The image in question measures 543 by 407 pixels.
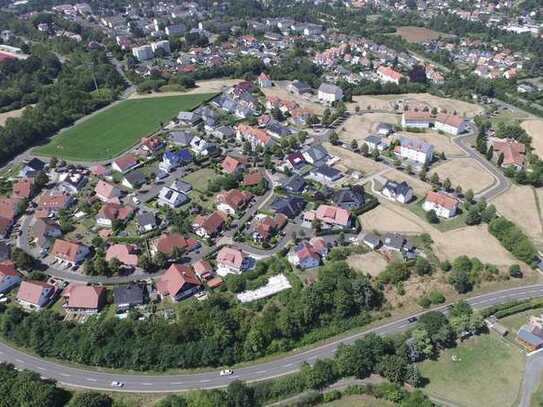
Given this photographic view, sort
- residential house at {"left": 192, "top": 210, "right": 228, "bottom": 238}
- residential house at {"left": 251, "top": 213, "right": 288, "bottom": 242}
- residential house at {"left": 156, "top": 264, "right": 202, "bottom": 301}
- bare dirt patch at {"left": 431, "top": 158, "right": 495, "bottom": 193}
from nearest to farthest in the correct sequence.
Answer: residential house at {"left": 156, "top": 264, "right": 202, "bottom": 301}
residential house at {"left": 251, "top": 213, "right": 288, "bottom": 242}
residential house at {"left": 192, "top": 210, "right": 228, "bottom": 238}
bare dirt patch at {"left": 431, "top": 158, "right": 495, "bottom": 193}

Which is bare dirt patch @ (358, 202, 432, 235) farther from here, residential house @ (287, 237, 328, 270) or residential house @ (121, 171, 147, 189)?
residential house @ (121, 171, 147, 189)

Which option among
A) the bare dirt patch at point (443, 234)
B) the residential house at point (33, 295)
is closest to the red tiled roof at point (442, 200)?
the bare dirt patch at point (443, 234)

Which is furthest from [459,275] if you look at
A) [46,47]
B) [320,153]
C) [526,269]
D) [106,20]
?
[106,20]

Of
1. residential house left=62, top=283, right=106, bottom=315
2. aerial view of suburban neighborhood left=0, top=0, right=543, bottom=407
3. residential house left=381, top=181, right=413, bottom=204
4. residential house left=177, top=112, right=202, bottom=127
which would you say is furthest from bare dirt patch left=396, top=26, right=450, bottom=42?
residential house left=62, top=283, right=106, bottom=315

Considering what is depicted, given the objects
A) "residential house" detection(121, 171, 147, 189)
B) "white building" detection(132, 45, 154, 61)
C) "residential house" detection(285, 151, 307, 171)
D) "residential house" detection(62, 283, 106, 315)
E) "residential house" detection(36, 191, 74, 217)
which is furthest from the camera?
"white building" detection(132, 45, 154, 61)

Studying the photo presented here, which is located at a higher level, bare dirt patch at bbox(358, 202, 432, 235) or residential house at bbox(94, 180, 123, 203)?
bare dirt patch at bbox(358, 202, 432, 235)

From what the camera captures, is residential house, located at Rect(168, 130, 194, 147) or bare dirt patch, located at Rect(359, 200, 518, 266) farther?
residential house, located at Rect(168, 130, 194, 147)

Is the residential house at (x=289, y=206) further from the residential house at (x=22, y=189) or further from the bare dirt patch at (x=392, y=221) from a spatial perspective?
the residential house at (x=22, y=189)

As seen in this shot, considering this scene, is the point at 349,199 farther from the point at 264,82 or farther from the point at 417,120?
the point at 264,82

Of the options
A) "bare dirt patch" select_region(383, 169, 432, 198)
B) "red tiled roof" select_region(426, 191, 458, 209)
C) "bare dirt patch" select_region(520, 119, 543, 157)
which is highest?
"red tiled roof" select_region(426, 191, 458, 209)
